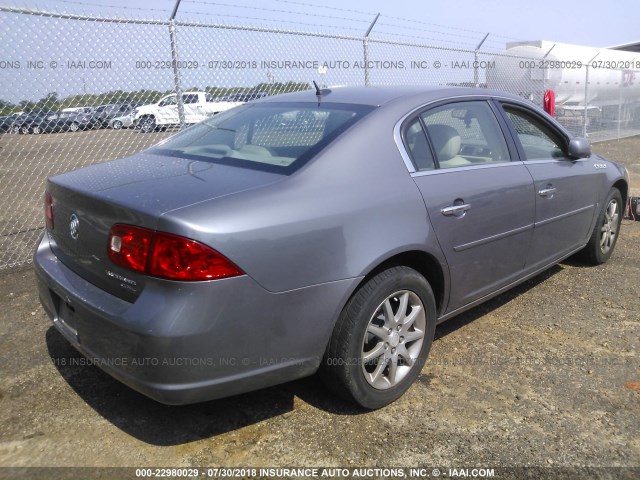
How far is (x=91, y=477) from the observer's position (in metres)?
2.27

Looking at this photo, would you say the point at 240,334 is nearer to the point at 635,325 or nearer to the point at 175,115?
the point at 635,325

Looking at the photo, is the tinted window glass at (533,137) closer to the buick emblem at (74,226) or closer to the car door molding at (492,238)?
the car door molding at (492,238)

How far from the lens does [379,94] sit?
10.4 ft

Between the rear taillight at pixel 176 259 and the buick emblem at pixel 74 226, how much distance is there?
1.62ft

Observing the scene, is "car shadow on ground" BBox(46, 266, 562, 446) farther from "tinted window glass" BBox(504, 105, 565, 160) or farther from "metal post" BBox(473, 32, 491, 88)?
"metal post" BBox(473, 32, 491, 88)

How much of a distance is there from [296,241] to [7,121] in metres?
4.81

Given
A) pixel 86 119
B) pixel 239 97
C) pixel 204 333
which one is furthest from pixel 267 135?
pixel 239 97

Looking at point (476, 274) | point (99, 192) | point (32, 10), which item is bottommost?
point (476, 274)

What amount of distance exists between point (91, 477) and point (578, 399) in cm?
233

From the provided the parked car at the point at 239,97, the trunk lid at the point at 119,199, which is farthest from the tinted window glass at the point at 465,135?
the parked car at the point at 239,97

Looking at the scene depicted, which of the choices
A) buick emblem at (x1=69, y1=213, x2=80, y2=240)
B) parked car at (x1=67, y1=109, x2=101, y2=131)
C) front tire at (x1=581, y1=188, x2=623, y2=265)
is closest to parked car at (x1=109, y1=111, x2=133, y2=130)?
parked car at (x1=67, y1=109, x2=101, y2=131)

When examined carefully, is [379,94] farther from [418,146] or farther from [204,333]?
[204,333]

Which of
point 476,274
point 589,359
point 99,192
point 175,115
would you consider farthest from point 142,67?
point 589,359

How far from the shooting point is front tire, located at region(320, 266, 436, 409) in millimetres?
2520
